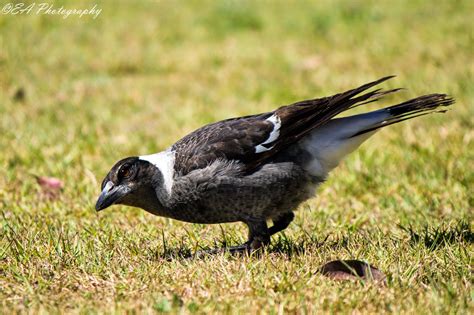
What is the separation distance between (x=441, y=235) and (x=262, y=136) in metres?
1.19

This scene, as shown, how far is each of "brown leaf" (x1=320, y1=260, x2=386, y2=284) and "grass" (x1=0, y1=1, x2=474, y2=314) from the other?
58 mm

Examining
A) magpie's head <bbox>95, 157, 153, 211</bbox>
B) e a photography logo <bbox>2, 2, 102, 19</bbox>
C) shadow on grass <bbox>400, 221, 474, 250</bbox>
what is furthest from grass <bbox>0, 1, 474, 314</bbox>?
magpie's head <bbox>95, 157, 153, 211</bbox>

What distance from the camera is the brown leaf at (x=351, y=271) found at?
3.53m

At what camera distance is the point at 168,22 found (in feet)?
38.2

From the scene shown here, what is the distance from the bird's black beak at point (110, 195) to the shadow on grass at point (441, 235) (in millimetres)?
1713

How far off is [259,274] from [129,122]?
4.52 meters

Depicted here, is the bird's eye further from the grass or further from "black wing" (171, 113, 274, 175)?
the grass

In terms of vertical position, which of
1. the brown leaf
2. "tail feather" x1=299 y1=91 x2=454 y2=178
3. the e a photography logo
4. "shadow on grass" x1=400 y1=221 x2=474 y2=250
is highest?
the e a photography logo

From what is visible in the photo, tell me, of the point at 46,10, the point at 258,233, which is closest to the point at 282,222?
the point at 258,233

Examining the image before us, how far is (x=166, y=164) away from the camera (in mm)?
4508

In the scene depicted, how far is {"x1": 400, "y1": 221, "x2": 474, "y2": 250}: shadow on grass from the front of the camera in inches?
165

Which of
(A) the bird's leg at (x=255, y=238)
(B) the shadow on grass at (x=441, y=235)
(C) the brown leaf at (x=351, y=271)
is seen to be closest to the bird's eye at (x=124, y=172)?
(A) the bird's leg at (x=255, y=238)

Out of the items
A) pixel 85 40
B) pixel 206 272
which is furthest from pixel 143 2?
pixel 206 272

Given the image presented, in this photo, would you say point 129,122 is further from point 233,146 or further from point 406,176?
point 233,146
